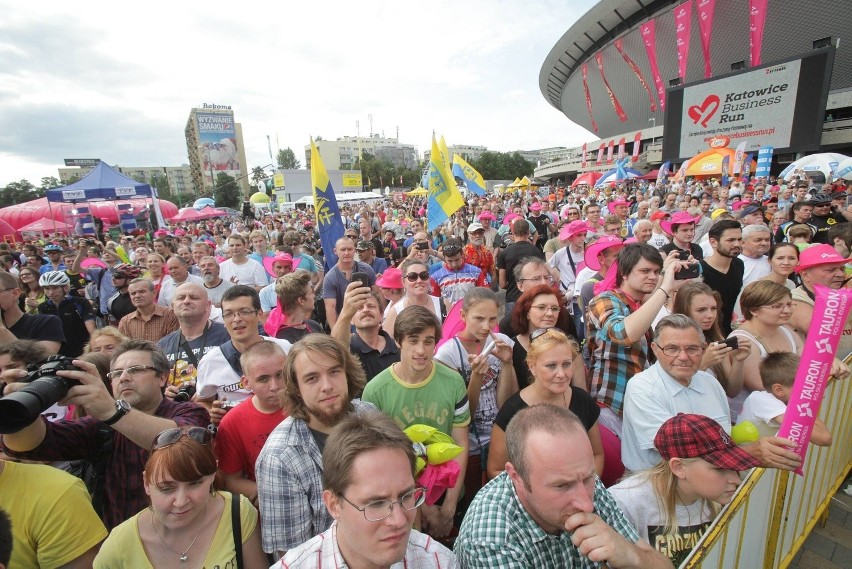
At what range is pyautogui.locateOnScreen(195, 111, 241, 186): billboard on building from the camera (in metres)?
76.5

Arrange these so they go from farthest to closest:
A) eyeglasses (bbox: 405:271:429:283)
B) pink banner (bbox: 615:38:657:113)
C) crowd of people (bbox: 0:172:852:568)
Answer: pink banner (bbox: 615:38:657:113) → eyeglasses (bbox: 405:271:429:283) → crowd of people (bbox: 0:172:852:568)

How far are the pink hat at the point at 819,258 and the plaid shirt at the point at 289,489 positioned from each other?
4168 millimetres

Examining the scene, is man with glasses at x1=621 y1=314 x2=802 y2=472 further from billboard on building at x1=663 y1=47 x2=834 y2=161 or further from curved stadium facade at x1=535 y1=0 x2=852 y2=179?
curved stadium facade at x1=535 y1=0 x2=852 y2=179

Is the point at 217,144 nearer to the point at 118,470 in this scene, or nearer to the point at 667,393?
the point at 118,470

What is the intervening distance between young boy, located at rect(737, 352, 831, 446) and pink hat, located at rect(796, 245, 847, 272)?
4.89 ft

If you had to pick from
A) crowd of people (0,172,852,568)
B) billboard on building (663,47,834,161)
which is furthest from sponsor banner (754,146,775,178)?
crowd of people (0,172,852,568)

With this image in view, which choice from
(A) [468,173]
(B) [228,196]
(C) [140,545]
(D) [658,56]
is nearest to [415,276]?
(C) [140,545]

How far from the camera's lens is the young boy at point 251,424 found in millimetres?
2129

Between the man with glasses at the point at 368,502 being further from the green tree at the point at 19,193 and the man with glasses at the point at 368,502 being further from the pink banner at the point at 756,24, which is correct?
the green tree at the point at 19,193

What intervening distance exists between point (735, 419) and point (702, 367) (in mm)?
538

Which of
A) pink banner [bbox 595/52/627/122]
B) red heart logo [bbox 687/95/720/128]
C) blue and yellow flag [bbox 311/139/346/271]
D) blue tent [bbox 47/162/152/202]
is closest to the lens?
blue and yellow flag [bbox 311/139/346/271]

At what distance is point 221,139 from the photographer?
78.9 m

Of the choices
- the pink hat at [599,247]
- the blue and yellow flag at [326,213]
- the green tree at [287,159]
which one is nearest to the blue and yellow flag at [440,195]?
the blue and yellow flag at [326,213]

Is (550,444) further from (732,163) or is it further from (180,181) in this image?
(180,181)
